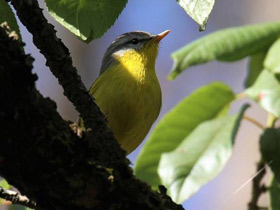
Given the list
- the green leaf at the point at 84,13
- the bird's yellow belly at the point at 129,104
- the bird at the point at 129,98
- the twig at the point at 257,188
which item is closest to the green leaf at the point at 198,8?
the green leaf at the point at 84,13

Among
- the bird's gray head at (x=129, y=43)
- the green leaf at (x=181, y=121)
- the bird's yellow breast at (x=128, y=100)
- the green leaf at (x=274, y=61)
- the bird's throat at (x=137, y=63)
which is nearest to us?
the green leaf at (x=274, y=61)

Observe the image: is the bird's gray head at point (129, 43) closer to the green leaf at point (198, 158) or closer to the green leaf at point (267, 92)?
the green leaf at point (198, 158)

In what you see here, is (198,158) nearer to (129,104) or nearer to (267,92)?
(267,92)

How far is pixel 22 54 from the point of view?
1.84 metres

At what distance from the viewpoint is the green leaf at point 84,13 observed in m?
2.12

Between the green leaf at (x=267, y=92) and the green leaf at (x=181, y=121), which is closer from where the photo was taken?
Answer: the green leaf at (x=267, y=92)

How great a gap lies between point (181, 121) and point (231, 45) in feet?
1.25

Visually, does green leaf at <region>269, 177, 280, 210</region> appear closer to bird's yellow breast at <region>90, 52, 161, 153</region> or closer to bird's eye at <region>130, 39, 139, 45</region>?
bird's yellow breast at <region>90, 52, 161, 153</region>

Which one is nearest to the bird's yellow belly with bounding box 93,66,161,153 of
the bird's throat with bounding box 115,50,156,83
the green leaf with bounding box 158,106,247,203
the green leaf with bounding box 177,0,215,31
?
the bird's throat with bounding box 115,50,156,83

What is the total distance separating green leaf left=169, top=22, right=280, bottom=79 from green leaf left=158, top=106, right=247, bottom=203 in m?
0.25

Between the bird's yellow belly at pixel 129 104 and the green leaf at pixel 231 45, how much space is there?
2120 millimetres

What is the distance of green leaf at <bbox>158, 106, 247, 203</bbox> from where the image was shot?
94.2 inches

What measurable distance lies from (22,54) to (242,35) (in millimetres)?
1077

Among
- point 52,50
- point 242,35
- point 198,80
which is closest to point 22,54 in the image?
point 52,50
